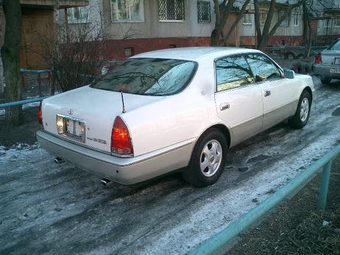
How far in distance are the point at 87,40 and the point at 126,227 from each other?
5.04 m

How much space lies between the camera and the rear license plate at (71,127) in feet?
12.5

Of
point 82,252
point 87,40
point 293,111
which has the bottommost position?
point 82,252

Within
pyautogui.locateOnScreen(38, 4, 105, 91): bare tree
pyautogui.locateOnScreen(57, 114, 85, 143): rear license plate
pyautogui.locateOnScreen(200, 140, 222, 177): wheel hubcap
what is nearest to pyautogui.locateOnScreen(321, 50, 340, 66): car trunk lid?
pyautogui.locateOnScreen(38, 4, 105, 91): bare tree

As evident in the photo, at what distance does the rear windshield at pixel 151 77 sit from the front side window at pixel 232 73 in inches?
16.2

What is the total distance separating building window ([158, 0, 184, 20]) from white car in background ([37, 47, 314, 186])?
16.1 metres

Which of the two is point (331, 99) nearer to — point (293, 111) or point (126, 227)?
point (293, 111)

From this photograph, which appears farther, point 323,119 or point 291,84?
point 323,119

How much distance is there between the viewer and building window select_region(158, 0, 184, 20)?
67.1 feet

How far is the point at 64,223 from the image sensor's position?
361cm

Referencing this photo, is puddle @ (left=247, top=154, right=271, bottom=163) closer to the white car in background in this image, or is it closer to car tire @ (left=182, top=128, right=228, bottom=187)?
the white car in background

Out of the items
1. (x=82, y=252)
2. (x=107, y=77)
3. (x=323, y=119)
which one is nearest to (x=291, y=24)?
(x=323, y=119)

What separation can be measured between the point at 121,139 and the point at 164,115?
52 centimetres

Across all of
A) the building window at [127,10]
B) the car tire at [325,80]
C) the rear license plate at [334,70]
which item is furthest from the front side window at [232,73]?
the building window at [127,10]

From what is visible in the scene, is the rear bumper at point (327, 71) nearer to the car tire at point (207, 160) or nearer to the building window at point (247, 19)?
the car tire at point (207, 160)
